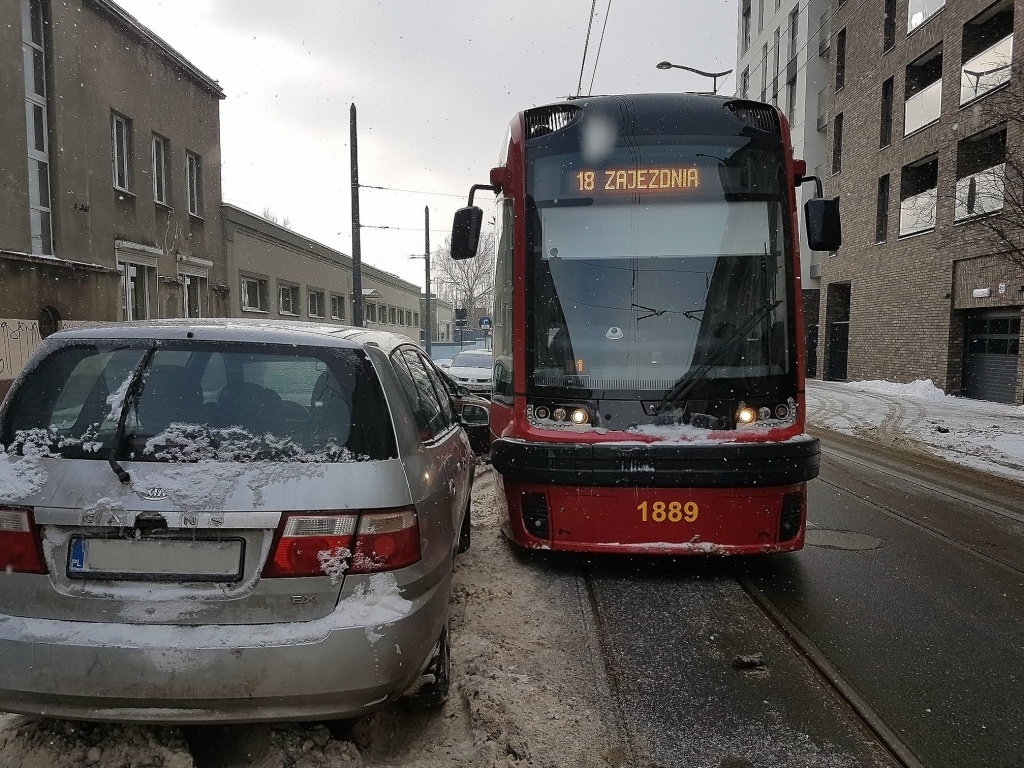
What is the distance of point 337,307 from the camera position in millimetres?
31875

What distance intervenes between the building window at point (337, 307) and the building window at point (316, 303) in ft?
4.58

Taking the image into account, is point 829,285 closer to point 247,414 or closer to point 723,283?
point 723,283

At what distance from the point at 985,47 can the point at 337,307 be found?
24578 mm

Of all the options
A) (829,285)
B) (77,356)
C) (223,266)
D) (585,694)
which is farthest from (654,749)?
(829,285)

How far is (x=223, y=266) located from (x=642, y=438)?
18.5m

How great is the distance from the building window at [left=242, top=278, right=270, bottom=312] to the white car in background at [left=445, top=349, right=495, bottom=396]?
22.2ft

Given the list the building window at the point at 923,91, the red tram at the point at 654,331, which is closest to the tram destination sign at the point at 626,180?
the red tram at the point at 654,331

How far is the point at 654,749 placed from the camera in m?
2.78

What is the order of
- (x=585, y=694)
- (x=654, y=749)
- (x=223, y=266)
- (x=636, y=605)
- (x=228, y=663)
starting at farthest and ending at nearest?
1. (x=223, y=266)
2. (x=636, y=605)
3. (x=585, y=694)
4. (x=654, y=749)
5. (x=228, y=663)

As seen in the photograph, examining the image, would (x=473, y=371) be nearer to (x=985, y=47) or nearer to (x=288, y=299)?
(x=288, y=299)

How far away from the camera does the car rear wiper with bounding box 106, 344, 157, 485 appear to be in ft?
7.74

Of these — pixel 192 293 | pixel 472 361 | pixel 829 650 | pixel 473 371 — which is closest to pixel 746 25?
pixel 472 361

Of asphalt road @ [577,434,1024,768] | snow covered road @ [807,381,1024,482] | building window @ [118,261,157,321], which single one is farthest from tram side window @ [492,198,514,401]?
building window @ [118,261,157,321]

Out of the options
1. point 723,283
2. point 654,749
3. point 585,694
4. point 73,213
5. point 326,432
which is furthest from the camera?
point 73,213
